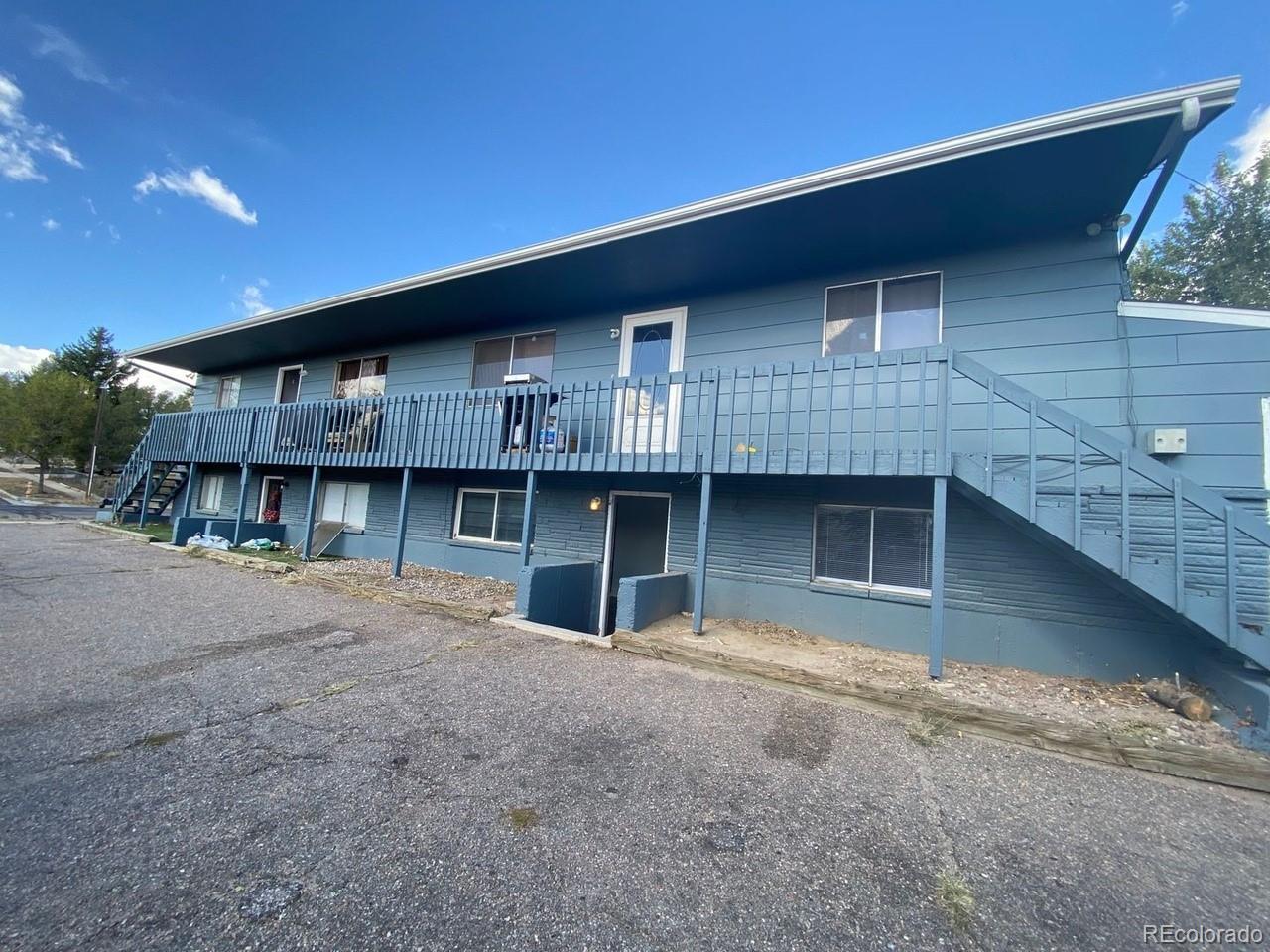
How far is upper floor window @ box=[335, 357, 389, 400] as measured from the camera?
10930mm

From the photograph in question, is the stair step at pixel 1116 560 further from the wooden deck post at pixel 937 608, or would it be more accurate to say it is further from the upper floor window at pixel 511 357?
the upper floor window at pixel 511 357

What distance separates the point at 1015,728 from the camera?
3484 millimetres

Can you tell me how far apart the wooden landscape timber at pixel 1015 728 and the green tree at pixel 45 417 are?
1401 inches

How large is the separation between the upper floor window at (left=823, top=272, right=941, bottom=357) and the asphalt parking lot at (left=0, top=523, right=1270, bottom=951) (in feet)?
14.4

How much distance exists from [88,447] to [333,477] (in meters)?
31.0

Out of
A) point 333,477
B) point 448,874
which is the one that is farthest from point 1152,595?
point 333,477

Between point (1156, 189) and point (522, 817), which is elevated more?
point (1156, 189)

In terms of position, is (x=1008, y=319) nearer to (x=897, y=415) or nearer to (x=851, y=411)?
(x=897, y=415)

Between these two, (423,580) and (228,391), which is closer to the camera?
(423,580)

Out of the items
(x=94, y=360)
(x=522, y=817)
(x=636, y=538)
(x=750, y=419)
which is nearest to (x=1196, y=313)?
(x=750, y=419)

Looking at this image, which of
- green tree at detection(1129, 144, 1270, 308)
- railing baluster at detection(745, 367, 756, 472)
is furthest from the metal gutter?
green tree at detection(1129, 144, 1270, 308)

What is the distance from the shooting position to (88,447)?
2859 centimetres

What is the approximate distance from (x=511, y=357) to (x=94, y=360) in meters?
55.7

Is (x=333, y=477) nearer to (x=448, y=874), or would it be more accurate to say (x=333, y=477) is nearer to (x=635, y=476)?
(x=635, y=476)
